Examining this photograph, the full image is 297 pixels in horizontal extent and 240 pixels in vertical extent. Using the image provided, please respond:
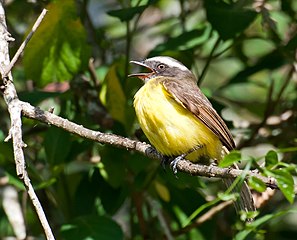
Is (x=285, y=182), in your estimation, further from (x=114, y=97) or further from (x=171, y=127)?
(x=114, y=97)

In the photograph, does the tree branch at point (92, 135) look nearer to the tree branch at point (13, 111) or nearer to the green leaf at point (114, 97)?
the tree branch at point (13, 111)

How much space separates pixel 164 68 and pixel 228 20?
0.64 m

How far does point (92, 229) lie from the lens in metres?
4.93

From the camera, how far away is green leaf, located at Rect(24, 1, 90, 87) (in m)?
5.16

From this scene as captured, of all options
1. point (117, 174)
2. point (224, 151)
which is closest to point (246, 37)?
point (224, 151)

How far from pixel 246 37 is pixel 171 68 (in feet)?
2.21

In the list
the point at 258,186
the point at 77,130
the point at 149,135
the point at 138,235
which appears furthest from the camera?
the point at 138,235

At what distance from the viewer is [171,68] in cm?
552

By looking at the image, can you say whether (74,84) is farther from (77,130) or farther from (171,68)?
(77,130)

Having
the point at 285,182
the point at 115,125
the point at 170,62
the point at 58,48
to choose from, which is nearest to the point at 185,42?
the point at 170,62

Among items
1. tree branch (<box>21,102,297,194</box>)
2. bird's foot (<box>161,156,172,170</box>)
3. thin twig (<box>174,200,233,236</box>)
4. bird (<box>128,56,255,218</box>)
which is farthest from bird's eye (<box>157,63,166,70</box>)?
tree branch (<box>21,102,297,194</box>)

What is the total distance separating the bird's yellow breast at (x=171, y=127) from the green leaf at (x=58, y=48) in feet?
1.80

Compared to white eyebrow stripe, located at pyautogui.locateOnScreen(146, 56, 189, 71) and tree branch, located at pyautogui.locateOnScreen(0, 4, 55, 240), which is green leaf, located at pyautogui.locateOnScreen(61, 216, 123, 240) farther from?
tree branch, located at pyautogui.locateOnScreen(0, 4, 55, 240)

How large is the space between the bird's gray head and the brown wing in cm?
31
